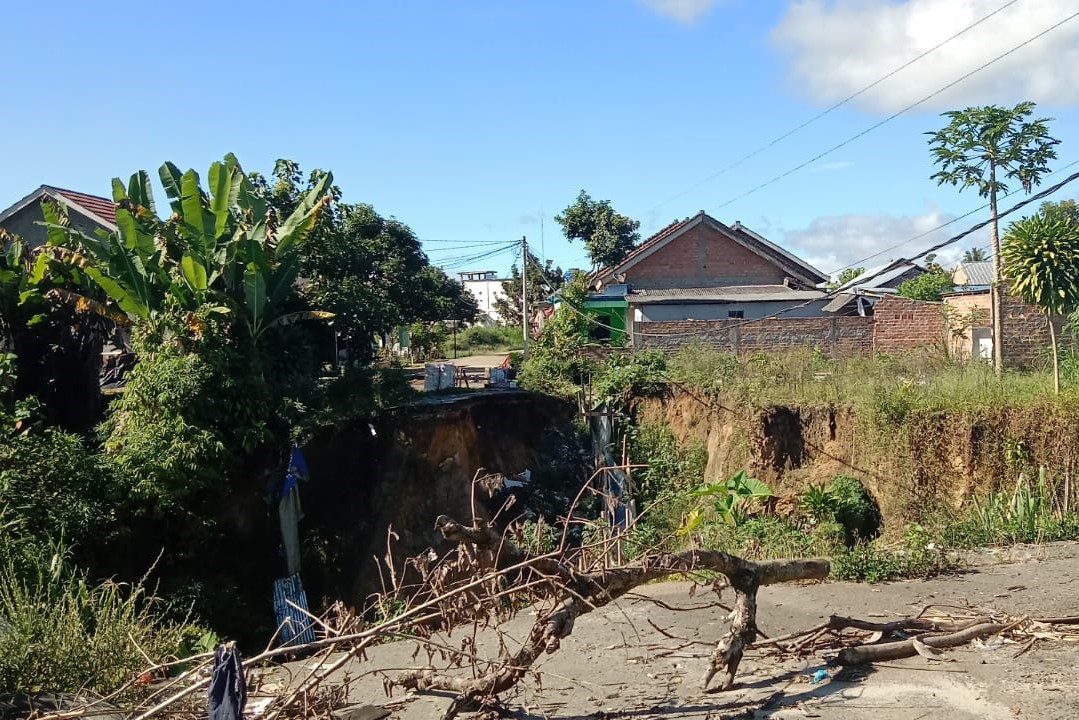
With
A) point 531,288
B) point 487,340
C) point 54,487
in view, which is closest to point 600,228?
point 531,288

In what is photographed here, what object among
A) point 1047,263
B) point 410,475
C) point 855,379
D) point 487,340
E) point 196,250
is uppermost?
point 196,250

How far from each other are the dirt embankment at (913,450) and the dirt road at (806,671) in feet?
6.95

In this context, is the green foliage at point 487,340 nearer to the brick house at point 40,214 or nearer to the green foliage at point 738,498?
the brick house at point 40,214

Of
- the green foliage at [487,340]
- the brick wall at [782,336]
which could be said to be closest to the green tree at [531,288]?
the green foliage at [487,340]

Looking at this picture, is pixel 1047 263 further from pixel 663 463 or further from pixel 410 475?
pixel 410 475

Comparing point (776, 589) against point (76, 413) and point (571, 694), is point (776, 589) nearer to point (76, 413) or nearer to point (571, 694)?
point (571, 694)

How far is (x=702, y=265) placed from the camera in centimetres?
2623

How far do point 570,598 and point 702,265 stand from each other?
21.3m

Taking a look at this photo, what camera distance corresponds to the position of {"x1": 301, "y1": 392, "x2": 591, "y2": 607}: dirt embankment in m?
14.9

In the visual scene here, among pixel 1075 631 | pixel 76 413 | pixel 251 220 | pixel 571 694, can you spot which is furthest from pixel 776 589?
pixel 76 413

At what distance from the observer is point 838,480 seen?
44.6 ft

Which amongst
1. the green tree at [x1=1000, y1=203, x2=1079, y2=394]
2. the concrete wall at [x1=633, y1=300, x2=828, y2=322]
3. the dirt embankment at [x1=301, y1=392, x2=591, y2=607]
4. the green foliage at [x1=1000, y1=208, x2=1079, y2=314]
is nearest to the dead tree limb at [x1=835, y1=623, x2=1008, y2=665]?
the green tree at [x1=1000, y1=203, x2=1079, y2=394]

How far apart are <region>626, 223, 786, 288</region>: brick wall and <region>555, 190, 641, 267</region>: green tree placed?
20.5 feet

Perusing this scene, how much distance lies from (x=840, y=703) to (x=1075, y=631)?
271cm
